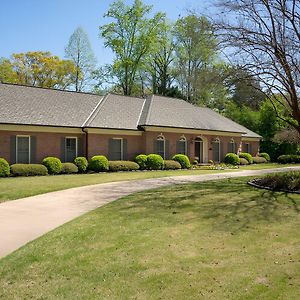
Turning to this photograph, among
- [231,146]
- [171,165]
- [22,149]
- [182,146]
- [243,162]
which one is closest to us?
[22,149]

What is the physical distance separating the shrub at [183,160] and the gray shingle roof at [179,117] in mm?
2597

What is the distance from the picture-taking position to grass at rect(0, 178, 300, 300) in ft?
16.4

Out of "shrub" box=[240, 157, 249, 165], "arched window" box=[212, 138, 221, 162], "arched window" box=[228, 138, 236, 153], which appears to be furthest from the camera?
"arched window" box=[228, 138, 236, 153]

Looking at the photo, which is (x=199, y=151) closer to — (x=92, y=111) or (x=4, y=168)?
(x=92, y=111)

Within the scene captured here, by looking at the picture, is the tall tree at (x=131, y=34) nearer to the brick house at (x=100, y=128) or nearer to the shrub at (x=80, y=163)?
the brick house at (x=100, y=128)

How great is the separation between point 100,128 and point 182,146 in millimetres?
7938

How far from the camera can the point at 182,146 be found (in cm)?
3052

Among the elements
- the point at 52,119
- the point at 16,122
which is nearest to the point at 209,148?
the point at 52,119

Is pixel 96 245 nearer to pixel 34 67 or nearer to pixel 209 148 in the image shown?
pixel 209 148

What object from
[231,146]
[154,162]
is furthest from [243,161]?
[154,162]

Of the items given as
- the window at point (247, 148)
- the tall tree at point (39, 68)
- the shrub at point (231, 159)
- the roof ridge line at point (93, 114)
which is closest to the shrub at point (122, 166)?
the roof ridge line at point (93, 114)

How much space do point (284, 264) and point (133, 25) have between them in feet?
156

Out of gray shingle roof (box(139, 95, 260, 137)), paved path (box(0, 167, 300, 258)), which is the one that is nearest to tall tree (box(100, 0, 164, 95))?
gray shingle roof (box(139, 95, 260, 137))

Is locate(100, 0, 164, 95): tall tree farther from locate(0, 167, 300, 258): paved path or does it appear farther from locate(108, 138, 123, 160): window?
locate(0, 167, 300, 258): paved path
